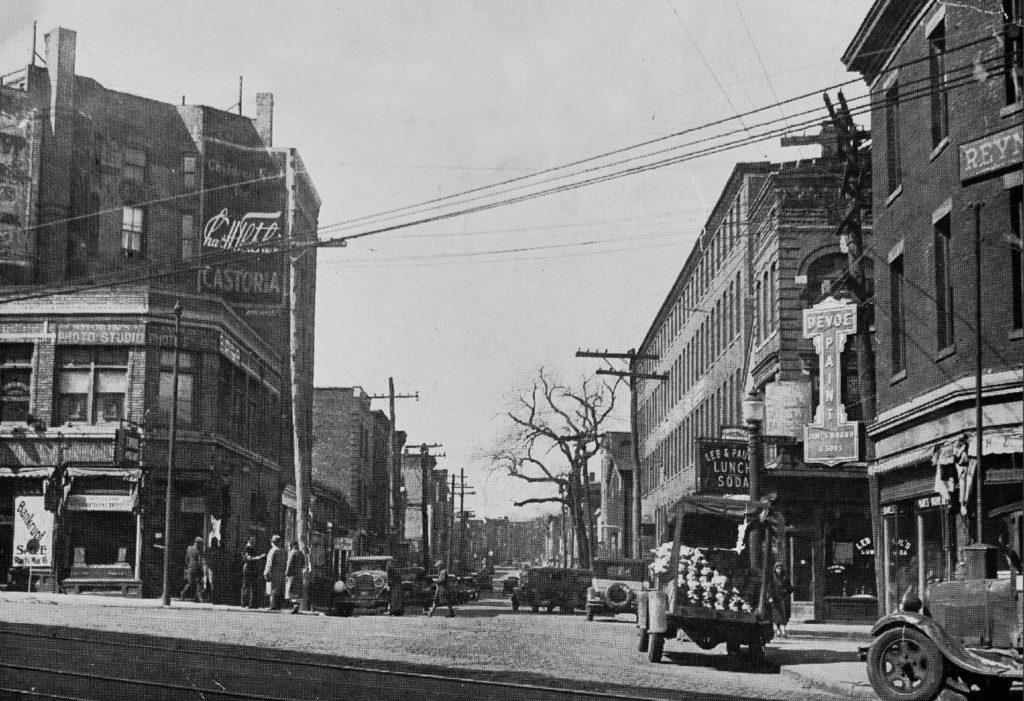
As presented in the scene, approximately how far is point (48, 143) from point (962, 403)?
31.3m

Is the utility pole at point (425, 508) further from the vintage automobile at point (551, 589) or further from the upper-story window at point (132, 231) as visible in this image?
the upper-story window at point (132, 231)

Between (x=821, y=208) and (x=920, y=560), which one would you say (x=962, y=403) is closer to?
(x=920, y=560)

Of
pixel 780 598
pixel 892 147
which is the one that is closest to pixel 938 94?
pixel 892 147

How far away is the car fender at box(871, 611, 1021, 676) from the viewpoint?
1262 centimetres

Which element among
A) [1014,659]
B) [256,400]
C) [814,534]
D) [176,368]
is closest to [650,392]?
[256,400]

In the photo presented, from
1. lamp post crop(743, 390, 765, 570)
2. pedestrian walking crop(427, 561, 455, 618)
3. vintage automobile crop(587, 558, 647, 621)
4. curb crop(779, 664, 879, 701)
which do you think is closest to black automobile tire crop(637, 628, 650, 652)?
lamp post crop(743, 390, 765, 570)

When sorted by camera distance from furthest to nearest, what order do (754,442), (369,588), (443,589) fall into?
(443,589) → (369,588) → (754,442)

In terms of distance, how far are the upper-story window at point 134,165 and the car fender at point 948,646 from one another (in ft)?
116

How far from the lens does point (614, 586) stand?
32.7 m

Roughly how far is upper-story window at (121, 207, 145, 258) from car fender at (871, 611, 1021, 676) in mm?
34521

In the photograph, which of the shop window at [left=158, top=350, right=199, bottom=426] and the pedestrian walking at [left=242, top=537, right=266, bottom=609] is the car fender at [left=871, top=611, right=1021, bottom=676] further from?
the shop window at [left=158, top=350, right=199, bottom=426]

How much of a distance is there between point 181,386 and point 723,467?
1644 centimetres

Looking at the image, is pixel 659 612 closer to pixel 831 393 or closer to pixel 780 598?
pixel 780 598

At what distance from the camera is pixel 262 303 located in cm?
3438
